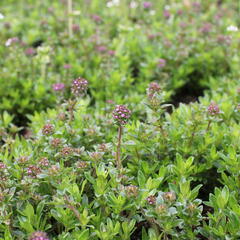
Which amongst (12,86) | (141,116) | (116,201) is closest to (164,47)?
(141,116)

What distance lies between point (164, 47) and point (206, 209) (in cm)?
210

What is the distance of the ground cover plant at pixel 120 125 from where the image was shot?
211 centimetres

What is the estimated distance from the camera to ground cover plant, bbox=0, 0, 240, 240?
211 cm

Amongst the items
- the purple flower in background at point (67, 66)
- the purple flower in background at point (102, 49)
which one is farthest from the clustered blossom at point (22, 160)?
the purple flower in background at point (102, 49)

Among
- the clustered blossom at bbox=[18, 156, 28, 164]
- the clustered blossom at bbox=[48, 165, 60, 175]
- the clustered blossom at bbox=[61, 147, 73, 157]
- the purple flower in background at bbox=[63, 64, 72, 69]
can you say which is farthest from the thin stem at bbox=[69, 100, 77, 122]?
the purple flower in background at bbox=[63, 64, 72, 69]

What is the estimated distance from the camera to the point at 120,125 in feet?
7.09

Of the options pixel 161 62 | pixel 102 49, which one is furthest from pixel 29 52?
pixel 161 62

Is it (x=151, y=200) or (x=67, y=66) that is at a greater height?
(x=151, y=200)

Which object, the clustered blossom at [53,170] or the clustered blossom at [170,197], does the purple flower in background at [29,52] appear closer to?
the clustered blossom at [53,170]

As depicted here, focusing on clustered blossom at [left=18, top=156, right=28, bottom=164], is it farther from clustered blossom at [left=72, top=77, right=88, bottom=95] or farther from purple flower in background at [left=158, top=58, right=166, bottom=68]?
purple flower in background at [left=158, top=58, right=166, bottom=68]

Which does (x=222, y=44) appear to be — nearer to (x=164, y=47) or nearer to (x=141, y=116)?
(x=164, y=47)

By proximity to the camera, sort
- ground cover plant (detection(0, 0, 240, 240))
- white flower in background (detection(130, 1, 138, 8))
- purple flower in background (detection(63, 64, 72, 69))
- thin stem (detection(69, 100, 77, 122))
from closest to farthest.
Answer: ground cover plant (detection(0, 0, 240, 240)), thin stem (detection(69, 100, 77, 122)), purple flower in background (detection(63, 64, 72, 69)), white flower in background (detection(130, 1, 138, 8))

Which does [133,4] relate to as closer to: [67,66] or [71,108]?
[67,66]

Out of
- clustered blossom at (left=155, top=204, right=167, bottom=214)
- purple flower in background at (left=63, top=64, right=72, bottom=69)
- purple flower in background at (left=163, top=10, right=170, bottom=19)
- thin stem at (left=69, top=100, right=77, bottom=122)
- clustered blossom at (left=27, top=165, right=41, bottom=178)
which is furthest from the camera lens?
purple flower in background at (left=163, top=10, right=170, bottom=19)
